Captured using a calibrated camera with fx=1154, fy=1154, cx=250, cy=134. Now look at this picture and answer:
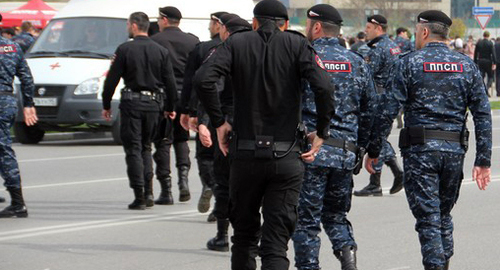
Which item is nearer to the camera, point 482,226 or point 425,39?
point 425,39

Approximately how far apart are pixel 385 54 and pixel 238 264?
22.2 ft

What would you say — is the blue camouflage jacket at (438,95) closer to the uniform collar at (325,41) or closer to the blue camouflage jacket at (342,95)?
the blue camouflage jacket at (342,95)

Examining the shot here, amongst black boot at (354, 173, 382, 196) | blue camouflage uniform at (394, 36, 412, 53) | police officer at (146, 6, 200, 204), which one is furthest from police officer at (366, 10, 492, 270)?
blue camouflage uniform at (394, 36, 412, 53)

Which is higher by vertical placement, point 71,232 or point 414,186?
point 414,186

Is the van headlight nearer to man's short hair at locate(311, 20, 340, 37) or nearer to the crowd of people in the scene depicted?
the crowd of people

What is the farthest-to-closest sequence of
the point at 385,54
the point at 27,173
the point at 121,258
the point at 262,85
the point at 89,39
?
the point at 89,39
the point at 27,173
the point at 385,54
the point at 121,258
the point at 262,85

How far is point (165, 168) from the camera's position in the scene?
37.3ft

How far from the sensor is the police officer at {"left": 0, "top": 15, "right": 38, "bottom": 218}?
397 inches

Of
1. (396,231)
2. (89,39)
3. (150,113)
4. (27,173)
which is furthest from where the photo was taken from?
(89,39)

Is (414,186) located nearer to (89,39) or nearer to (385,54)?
(385,54)

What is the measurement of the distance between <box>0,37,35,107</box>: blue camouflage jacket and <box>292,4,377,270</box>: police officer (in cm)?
385

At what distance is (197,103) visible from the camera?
9094 mm

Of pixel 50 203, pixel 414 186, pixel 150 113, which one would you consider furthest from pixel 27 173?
pixel 414 186

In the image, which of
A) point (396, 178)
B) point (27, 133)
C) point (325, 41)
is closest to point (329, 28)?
point (325, 41)
